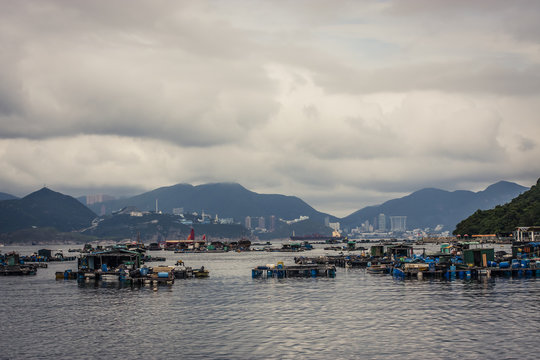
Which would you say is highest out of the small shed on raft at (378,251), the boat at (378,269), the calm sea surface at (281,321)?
the small shed on raft at (378,251)

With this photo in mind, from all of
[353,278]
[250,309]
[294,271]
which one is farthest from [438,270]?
[250,309]

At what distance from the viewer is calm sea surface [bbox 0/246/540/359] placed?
152 ft

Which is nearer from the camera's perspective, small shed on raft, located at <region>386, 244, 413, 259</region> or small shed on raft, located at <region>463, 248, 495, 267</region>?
small shed on raft, located at <region>463, 248, 495, 267</region>

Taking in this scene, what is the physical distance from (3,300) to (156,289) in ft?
75.0

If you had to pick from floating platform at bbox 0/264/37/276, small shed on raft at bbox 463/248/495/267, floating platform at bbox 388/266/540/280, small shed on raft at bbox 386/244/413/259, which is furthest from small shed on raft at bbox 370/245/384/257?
floating platform at bbox 0/264/37/276

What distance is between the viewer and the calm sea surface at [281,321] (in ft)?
152

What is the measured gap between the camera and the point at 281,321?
6006cm

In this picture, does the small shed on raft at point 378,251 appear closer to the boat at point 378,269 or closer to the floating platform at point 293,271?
the boat at point 378,269

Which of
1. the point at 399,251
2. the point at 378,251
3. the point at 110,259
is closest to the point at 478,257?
the point at 399,251

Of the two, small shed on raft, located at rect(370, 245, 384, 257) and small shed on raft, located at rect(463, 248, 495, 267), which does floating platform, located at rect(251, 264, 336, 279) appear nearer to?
small shed on raft, located at rect(463, 248, 495, 267)

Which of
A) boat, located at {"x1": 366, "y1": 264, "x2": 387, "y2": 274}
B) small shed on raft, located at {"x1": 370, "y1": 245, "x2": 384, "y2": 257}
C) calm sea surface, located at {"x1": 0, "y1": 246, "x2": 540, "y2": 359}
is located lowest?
calm sea surface, located at {"x1": 0, "y1": 246, "x2": 540, "y2": 359}

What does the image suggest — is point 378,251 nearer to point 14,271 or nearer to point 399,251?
point 399,251

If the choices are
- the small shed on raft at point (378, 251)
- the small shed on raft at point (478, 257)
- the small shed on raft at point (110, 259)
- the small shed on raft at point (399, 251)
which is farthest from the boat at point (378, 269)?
the small shed on raft at point (110, 259)

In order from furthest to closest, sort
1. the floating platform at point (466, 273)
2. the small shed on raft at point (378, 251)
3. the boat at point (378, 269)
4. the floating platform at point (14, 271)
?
the small shed on raft at point (378, 251)
the floating platform at point (14, 271)
the boat at point (378, 269)
the floating platform at point (466, 273)
